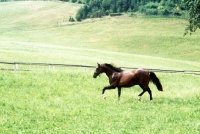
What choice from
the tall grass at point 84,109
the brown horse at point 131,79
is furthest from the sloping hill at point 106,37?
the brown horse at point 131,79

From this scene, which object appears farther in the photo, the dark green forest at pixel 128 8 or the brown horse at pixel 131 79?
the dark green forest at pixel 128 8

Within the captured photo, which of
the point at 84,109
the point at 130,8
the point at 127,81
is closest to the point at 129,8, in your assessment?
the point at 130,8

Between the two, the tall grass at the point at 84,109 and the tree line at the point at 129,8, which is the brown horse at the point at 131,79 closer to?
the tall grass at the point at 84,109

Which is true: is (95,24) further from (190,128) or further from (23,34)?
(190,128)

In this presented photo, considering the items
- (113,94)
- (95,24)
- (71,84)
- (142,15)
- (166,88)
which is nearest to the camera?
(113,94)

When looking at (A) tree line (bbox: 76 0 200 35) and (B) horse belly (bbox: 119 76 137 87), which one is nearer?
(B) horse belly (bbox: 119 76 137 87)

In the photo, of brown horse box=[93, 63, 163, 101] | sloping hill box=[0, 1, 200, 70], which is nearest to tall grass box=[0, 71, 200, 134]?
brown horse box=[93, 63, 163, 101]

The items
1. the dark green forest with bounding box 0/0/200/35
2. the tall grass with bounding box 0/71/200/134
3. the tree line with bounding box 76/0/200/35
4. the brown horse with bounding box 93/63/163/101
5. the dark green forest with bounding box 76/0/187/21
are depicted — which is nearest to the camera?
the tall grass with bounding box 0/71/200/134

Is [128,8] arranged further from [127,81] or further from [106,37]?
[127,81]

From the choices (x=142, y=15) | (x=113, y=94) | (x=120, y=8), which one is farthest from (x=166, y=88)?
(x=120, y=8)

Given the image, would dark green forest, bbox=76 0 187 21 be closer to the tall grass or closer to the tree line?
the tree line

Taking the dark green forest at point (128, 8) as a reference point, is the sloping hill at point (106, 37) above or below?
below

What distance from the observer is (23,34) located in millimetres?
106875

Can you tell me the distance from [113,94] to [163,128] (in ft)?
26.2
